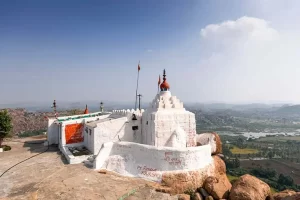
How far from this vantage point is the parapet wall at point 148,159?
62.7 feet

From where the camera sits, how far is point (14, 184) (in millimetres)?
16859

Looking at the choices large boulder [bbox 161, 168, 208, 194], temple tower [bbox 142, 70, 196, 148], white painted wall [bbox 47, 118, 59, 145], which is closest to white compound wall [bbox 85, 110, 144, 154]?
temple tower [bbox 142, 70, 196, 148]

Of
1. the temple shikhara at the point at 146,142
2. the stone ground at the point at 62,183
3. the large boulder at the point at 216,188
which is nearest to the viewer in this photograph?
the stone ground at the point at 62,183

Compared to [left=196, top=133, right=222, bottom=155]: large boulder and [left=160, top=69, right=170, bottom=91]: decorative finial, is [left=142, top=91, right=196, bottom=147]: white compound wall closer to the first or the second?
[left=160, top=69, right=170, bottom=91]: decorative finial

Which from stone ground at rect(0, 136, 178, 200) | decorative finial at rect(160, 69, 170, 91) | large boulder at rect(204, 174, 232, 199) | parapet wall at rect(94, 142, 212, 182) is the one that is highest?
decorative finial at rect(160, 69, 170, 91)

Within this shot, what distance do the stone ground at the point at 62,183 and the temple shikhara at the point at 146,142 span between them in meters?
1.30

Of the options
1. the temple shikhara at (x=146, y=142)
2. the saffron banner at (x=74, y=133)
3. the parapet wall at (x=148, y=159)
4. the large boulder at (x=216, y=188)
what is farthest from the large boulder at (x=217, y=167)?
the saffron banner at (x=74, y=133)

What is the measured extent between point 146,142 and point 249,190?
1044cm

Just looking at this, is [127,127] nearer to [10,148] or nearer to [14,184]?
[14,184]

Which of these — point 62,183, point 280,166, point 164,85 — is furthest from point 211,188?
point 280,166

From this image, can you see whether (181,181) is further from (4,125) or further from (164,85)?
(4,125)

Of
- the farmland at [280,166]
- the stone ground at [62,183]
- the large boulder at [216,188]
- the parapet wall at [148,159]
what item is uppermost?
the parapet wall at [148,159]

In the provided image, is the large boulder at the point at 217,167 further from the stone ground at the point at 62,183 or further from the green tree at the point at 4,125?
the green tree at the point at 4,125

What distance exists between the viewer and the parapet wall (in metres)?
19.1
